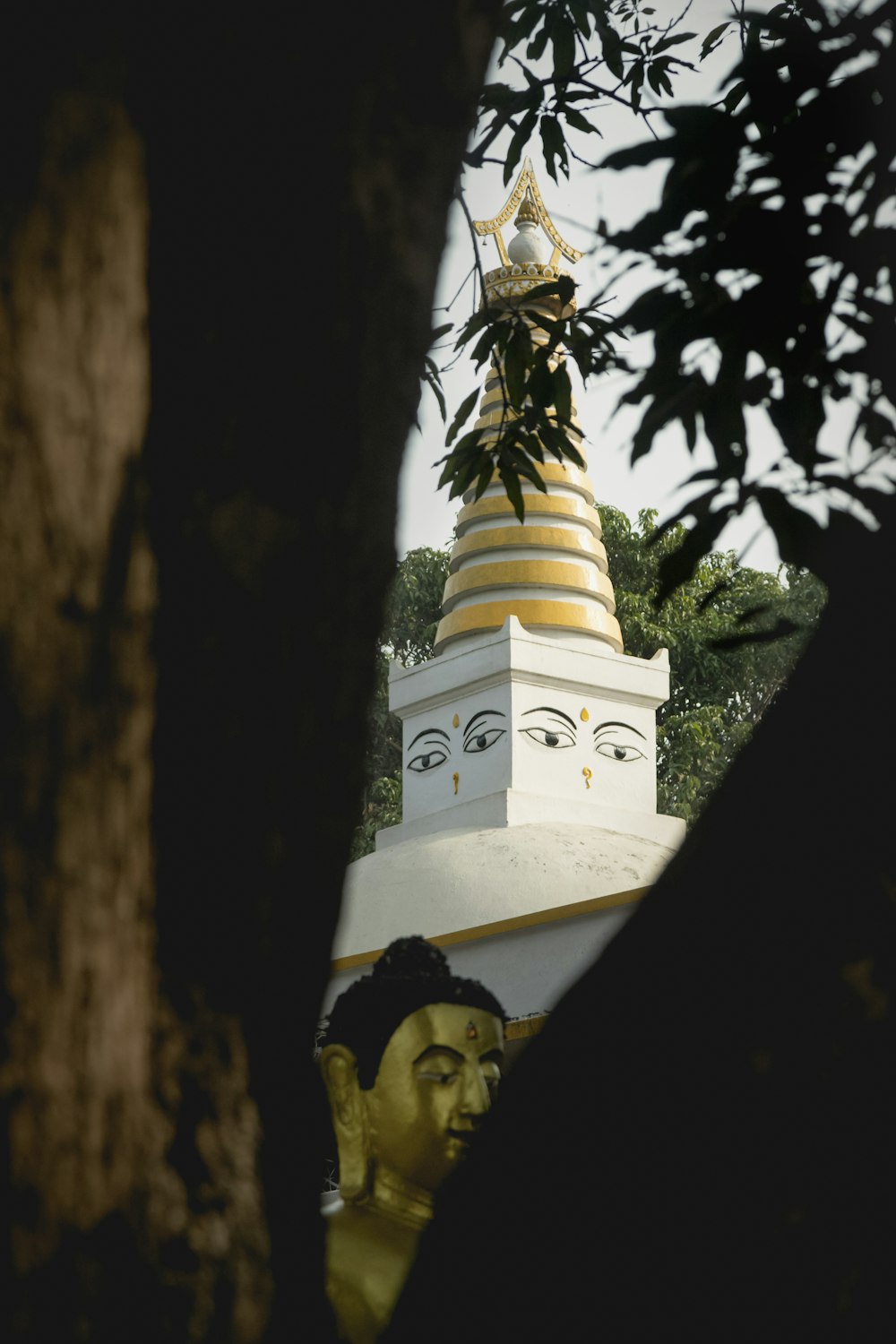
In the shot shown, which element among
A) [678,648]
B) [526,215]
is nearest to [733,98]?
[526,215]

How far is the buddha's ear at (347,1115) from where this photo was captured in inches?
110

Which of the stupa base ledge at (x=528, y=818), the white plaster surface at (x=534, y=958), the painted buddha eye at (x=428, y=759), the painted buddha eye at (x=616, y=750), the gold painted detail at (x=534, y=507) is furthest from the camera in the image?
the gold painted detail at (x=534, y=507)

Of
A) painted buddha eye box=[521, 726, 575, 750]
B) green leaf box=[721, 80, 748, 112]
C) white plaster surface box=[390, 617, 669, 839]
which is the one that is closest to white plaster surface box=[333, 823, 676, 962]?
white plaster surface box=[390, 617, 669, 839]

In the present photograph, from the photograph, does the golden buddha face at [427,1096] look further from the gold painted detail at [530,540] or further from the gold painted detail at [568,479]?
the gold painted detail at [568,479]

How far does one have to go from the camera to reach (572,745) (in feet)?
30.2

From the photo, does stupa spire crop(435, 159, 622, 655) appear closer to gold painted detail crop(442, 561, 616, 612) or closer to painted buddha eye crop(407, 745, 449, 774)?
gold painted detail crop(442, 561, 616, 612)

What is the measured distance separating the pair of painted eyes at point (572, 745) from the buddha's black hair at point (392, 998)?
20.0ft

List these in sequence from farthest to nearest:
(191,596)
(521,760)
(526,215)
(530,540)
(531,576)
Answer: (526,215) < (530,540) < (531,576) < (521,760) < (191,596)

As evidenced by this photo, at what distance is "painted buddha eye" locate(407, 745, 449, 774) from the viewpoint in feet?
31.2

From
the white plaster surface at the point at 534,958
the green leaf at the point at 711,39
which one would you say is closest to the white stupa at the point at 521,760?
the white plaster surface at the point at 534,958

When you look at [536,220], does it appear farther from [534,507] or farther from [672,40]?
[672,40]

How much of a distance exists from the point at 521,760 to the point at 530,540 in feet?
5.91

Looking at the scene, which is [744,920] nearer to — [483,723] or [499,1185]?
[499,1185]

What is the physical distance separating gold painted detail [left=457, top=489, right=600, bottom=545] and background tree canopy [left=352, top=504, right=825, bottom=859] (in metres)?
6.60
